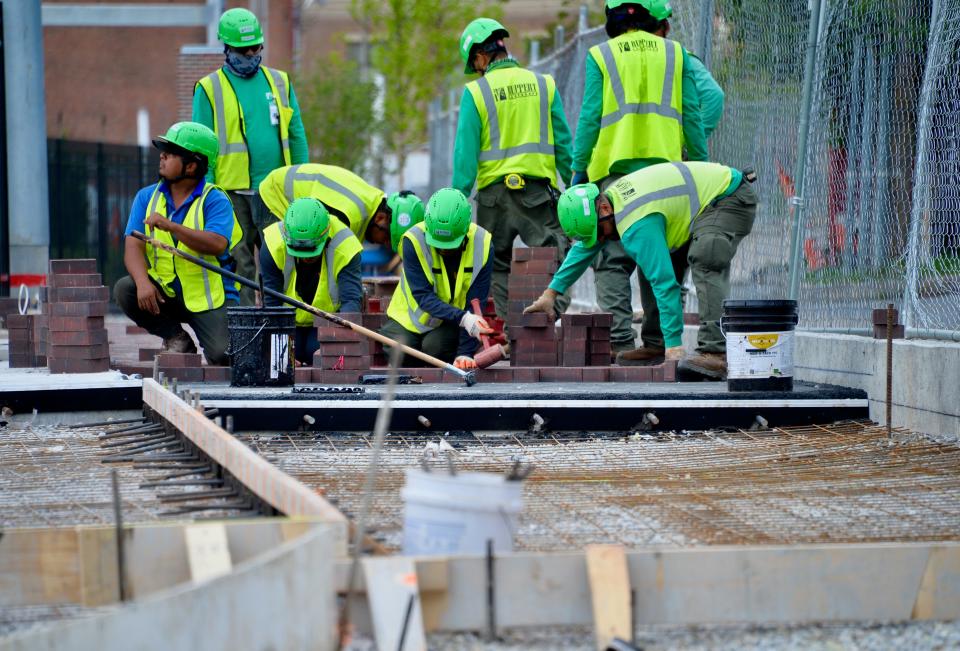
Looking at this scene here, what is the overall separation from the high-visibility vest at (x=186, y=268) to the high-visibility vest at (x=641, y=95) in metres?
2.53

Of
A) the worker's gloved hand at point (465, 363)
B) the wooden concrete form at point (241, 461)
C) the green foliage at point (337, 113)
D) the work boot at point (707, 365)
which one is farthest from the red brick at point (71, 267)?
the green foliage at point (337, 113)

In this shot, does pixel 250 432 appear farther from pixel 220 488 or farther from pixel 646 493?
pixel 646 493

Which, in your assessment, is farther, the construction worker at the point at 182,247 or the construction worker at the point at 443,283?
the construction worker at the point at 182,247

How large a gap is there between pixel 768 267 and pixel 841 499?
3.70 meters

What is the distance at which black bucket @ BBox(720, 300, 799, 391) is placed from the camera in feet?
24.4

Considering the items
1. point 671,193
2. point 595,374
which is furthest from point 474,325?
point 671,193

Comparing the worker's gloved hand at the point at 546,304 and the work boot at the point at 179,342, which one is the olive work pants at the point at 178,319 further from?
the worker's gloved hand at the point at 546,304

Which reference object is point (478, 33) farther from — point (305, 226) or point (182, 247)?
point (182, 247)

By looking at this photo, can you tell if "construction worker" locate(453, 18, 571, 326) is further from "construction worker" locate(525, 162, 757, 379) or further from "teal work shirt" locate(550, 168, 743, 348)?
"teal work shirt" locate(550, 168, 743, 348)

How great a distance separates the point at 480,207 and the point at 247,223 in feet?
5.40

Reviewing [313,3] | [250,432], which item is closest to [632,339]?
[250,432]

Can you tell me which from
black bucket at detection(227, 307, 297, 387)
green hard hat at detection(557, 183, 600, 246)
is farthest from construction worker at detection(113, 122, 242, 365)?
green hard hat at detection(557, 183, 600, 246)

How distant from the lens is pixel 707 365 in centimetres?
839

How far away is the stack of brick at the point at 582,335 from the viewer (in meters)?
8.65
